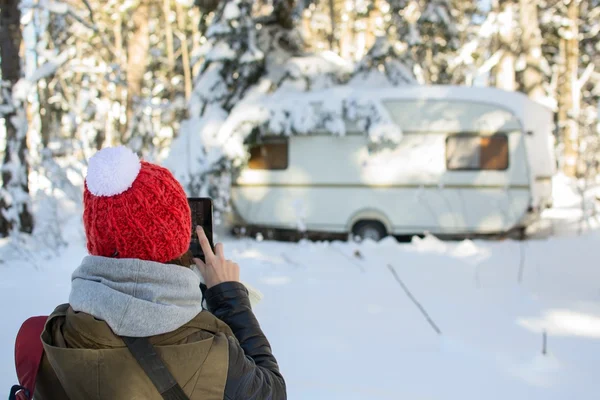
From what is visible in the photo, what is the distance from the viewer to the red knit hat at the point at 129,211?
1.18m

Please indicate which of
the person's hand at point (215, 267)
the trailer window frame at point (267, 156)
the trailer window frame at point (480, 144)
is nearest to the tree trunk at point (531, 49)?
the trailer window frame at point (480, 144)

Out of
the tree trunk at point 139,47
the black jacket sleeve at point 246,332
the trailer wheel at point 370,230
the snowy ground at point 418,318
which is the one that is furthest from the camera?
the tree trunk at point 139,47

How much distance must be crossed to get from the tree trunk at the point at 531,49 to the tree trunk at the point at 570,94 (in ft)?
11.9

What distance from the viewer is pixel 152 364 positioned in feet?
3.71

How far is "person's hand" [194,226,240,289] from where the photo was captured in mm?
1393

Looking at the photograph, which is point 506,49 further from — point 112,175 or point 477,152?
point 112,175

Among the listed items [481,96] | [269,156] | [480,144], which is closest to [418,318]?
[480,144]

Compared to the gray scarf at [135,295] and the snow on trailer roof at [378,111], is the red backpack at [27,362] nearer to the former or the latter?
the gray scarf at [135,295]

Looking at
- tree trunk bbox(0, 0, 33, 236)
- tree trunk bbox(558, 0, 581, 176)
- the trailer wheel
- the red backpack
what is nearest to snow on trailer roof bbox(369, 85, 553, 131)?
the trailer wheel

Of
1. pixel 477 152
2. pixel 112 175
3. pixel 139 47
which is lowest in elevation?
pixel 112 175

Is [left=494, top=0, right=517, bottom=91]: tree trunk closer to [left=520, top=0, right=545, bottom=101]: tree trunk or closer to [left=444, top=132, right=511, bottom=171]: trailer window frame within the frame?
[left=520, top=0, right=545, bottom=101]: tree trunk

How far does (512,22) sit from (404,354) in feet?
46.8

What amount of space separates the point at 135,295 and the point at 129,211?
0.18 meters

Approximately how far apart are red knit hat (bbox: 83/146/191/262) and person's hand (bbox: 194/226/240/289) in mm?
175
